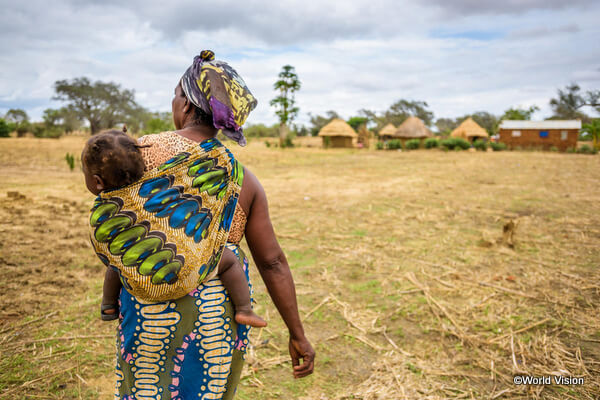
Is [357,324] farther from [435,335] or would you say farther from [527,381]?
[527,381]

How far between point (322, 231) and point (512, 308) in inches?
111

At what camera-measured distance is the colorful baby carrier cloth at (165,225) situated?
3.28 feet

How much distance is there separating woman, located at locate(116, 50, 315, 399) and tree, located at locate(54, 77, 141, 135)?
33.0 m

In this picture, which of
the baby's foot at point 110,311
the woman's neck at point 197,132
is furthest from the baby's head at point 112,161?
the baby's foot at point 110,311

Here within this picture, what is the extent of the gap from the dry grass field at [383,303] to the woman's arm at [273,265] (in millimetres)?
1035

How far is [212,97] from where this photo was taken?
1137 mm

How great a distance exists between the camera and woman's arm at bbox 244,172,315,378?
131 cm

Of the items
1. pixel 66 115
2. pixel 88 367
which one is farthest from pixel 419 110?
pixel 88 367

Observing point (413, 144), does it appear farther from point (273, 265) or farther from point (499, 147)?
point (273, 265)

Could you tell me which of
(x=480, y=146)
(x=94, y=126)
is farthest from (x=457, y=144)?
(x=94, y=126)

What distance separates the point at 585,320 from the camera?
3041 millimetres

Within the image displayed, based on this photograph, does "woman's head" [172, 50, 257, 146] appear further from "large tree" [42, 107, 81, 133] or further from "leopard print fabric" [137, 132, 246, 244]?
"large tree" [42, 107, 81, 133]

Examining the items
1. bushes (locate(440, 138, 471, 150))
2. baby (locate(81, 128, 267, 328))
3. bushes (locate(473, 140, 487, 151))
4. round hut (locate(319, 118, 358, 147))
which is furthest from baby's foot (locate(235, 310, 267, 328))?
round hut (locate(319, 118, 358, 147))

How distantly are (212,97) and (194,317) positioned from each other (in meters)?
0.68
